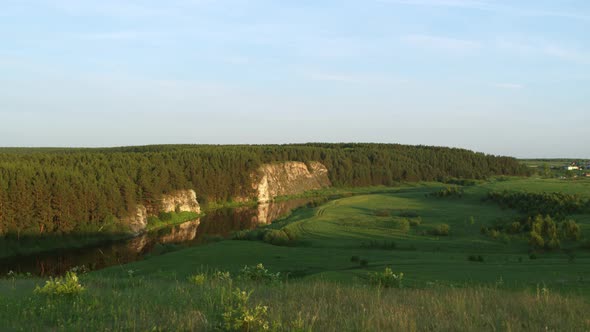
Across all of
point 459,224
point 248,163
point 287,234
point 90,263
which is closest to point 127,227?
point 90,263

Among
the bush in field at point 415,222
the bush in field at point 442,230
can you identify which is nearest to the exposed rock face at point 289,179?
the bush in field at point 415,222

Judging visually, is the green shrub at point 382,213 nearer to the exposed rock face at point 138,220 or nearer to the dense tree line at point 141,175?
the exposed rock face at point 138,220

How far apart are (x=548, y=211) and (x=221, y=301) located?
50.8 metres

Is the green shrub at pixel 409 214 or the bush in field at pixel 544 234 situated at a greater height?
the bush in field at pixel 544 234

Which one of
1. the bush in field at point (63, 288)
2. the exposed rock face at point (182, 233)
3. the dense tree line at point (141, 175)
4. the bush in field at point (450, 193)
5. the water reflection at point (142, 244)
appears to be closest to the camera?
the bush in field at point (63, 288)

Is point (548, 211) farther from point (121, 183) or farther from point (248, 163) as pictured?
point (248, 163)

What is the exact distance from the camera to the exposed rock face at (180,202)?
252 ft

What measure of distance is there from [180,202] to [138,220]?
574 inches

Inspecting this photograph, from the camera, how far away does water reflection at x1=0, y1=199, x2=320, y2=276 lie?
43447mm

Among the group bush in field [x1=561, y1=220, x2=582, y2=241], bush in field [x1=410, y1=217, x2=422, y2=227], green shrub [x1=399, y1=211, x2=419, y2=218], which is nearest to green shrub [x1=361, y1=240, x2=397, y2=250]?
bush in field [x1=410, y1=217, x2=422, y2=227]

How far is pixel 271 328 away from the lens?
636 cm

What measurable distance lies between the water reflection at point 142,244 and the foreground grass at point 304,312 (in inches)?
911

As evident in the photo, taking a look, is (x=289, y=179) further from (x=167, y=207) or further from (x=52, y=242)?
(x=52, y=242)

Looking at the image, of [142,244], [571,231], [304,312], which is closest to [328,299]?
[304,312]
